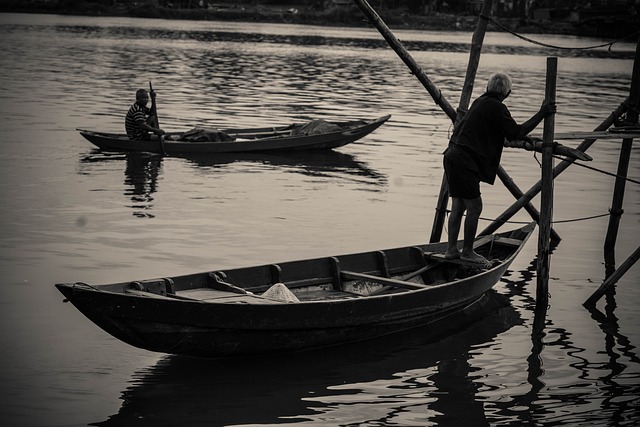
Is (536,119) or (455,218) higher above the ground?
(536,119)

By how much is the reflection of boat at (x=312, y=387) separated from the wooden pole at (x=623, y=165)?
13.7 ft

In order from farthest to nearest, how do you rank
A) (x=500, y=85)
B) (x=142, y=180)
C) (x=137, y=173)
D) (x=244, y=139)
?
(x=244, y=139), (x=137, y=173), (x=142, y=180), (x=500, y=85)

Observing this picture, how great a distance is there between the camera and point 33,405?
334 inches

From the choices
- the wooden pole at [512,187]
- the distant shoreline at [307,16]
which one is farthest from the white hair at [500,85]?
the distant shoreline at [307,16]

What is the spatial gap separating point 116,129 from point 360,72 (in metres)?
26.8

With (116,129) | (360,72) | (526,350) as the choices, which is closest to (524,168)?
(116,129)

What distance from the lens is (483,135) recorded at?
11180 mm

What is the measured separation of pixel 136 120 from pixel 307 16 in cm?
11446

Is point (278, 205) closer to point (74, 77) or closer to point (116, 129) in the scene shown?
point (116, 129)

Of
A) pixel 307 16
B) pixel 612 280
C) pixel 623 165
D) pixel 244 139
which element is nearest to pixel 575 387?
pixel 612 280

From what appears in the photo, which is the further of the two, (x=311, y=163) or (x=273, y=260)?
(x=311, y=163)

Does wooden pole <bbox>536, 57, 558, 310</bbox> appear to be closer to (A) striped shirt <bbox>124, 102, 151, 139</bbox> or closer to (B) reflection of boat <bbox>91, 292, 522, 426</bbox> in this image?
(B) reflection of boat <bbox>91, 292, 522, 426</bbox>

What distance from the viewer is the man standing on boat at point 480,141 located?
11.0 metres

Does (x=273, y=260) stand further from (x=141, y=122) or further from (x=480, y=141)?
(x=141, y=122)
